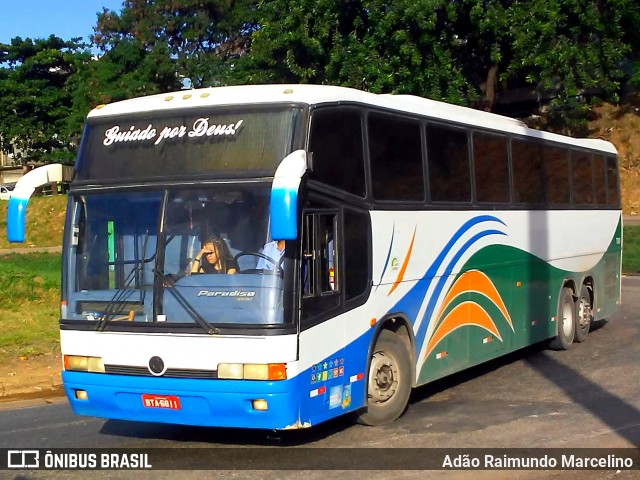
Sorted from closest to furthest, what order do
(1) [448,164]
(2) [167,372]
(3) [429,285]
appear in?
(2) [167,372] < (3) [429,285] < (1) [448,164]

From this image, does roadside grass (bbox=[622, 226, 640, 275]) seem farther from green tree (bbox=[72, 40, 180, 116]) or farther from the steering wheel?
green tree (bbox=[72, 40, 180, 116])

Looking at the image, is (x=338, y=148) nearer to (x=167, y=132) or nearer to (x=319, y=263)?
(x=319, y=263)

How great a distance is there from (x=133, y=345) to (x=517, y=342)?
6512 millimetres

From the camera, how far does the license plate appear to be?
7770mm

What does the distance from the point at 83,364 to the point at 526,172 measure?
7.37 metres

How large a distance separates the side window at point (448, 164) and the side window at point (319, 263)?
7.63ft

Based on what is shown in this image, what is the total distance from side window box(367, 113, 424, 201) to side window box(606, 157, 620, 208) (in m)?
7.81

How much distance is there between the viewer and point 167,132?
839cm

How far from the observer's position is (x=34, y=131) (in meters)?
52.4

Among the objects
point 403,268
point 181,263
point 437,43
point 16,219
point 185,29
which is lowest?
point 403,268

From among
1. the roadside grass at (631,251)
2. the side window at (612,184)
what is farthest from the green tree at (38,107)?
the side window at (612,184)

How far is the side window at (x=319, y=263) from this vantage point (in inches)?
311

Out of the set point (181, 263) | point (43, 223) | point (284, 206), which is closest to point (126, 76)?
point (43, 223)

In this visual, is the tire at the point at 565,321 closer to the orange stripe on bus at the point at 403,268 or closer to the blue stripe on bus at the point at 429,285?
the blue stripe on bus at the point at 429,285
